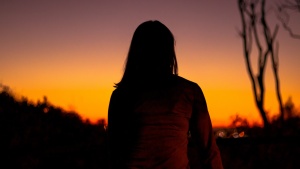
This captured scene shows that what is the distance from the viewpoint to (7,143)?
794cm

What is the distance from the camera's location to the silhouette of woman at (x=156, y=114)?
167 centimetres

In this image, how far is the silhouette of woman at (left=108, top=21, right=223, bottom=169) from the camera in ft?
5.49

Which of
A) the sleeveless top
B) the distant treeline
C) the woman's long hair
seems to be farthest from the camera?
the distant treeline

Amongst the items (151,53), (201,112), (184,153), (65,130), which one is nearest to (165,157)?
(184,153)

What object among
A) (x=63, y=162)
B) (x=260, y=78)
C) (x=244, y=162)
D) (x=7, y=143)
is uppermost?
(x=260, y=78)

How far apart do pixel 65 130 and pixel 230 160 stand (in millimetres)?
4029

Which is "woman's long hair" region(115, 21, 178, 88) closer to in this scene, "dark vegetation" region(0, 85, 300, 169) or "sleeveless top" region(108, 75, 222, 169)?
"sleeveless top" region(108, 75, 222, 169)

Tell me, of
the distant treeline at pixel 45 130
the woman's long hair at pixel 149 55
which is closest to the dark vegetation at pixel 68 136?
the distant treeline at pixel 45 130

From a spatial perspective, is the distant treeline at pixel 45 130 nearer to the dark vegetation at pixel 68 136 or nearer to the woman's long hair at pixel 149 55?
the dark vegetation at pixel 68 136

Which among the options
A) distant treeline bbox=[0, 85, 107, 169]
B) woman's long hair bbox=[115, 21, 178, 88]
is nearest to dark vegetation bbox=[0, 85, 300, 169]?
distant treeline bbox=[0, 85, 107, 169]

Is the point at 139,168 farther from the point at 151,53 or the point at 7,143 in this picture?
the point at 7,143

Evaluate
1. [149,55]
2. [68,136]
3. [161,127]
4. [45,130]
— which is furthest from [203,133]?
[68,136]

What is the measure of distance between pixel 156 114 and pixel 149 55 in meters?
0.33

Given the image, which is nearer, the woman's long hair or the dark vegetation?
the woman's long hair
